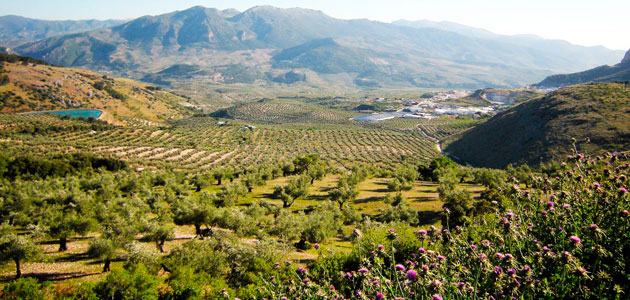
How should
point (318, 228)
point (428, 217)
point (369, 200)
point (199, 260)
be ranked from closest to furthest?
point (199, 260) → point (318, 228) → point (428, 217) → point (369, 200)

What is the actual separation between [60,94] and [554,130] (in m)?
210

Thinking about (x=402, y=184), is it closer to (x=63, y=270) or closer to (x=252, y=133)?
(x=63, y=270)

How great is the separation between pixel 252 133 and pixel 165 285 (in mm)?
118769

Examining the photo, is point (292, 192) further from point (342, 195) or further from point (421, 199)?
point (421, 199)

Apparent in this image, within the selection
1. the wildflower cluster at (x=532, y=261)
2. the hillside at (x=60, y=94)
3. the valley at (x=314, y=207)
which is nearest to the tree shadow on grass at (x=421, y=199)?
the valley at (x=314, y=207)

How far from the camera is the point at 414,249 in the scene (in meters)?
18.1

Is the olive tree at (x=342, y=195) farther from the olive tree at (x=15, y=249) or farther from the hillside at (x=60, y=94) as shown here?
the hillside at (x=60, y=94)

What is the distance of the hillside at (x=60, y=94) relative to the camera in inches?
5502

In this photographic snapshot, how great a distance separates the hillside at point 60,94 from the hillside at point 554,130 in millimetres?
150971

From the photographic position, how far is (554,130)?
8875 cm

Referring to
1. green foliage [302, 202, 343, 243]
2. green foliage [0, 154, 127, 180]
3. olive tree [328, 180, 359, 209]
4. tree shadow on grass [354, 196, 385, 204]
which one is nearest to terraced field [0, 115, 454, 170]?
green foliage [0, 154, 127, 180]

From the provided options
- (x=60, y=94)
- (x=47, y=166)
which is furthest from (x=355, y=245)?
(x=60, y=94)

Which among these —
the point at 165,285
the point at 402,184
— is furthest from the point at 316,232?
the point at 402,184

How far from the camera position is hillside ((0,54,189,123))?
13975cm
